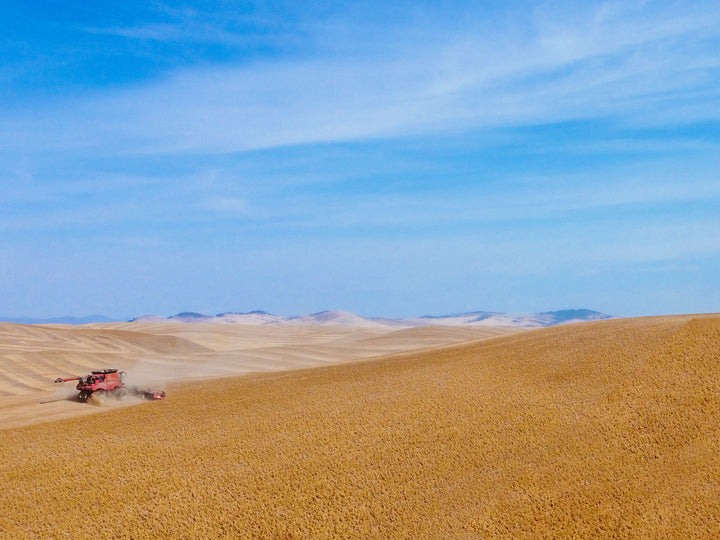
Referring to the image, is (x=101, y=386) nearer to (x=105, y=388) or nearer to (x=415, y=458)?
(x=105, y=388)

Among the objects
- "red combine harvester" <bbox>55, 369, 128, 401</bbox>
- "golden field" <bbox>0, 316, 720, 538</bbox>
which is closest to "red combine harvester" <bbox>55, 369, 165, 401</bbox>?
"red combine harvester" <bbox>55, 369, 128, 401</bbox>

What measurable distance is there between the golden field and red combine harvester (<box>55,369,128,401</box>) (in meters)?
7.61

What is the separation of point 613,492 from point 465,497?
4948 millimetres

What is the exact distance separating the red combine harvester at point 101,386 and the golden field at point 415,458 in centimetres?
761

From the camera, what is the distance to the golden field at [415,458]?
68.0 feet

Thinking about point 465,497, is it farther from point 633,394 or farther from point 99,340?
point 99,340

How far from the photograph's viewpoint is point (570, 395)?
→ 1134 inches

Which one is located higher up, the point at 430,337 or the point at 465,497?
the point at 430,337

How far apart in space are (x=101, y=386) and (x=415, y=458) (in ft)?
81.7

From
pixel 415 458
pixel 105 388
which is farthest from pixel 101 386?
pixel 415 458

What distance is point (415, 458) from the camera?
24.4 m

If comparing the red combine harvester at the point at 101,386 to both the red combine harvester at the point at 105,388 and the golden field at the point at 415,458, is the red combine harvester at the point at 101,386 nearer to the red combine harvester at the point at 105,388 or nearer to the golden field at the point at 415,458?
the red combine harvester at the point at 105,388

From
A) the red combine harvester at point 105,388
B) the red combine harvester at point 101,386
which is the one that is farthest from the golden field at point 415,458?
the red combine harvester at point 101,386

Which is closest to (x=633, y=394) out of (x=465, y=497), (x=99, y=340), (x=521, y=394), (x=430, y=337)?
(x=521, y=394)
